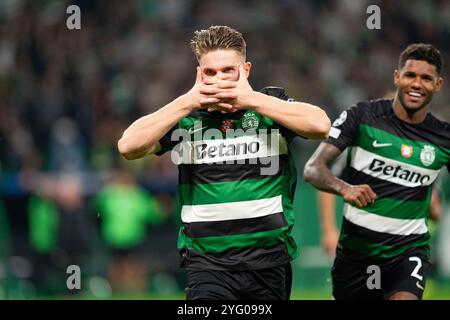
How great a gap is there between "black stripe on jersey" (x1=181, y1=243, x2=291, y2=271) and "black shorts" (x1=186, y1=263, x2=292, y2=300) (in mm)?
31

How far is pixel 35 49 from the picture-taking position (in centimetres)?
1406

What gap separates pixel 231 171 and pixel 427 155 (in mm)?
1822

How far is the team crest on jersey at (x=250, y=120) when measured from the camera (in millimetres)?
5445

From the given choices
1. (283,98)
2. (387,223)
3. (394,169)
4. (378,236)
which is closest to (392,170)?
(394,169)

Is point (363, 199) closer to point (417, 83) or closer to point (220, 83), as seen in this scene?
point (417, 83)

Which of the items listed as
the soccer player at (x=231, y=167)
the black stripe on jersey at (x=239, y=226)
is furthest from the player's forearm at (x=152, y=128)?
the black stripe on jersey at (x=239, y=226)

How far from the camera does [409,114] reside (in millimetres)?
6621

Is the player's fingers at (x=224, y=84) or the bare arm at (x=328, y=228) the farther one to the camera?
the bare arm at (x=328, y=228)

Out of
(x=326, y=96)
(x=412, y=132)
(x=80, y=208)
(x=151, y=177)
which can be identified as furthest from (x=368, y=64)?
(x=412, y=132)

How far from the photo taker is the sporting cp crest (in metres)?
6.55

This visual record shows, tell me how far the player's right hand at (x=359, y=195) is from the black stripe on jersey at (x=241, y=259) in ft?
3.02

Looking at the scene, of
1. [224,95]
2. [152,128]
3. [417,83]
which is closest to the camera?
[224,95]

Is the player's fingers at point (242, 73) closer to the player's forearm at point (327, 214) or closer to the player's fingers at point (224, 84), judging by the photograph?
the player's fingers at point (224, 84)

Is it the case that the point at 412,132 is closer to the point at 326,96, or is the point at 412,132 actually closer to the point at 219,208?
the point at 219,208
